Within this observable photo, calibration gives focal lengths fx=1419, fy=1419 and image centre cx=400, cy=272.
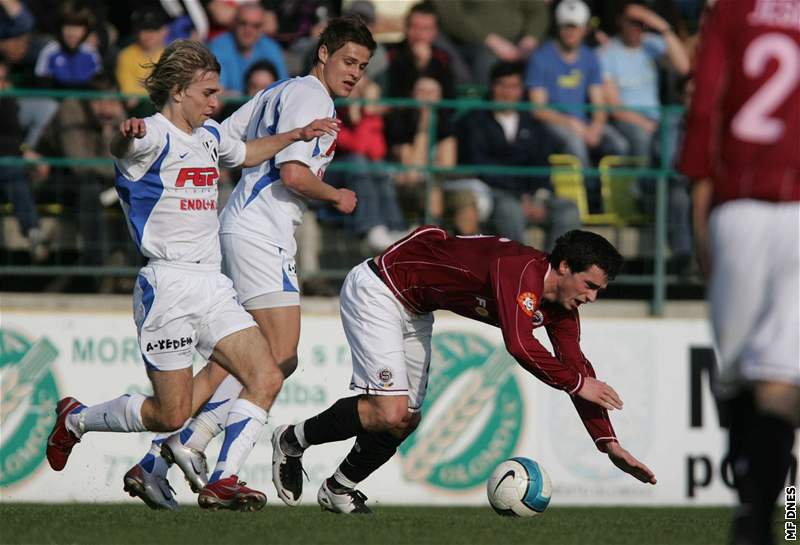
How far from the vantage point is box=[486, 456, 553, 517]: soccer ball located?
8.20 meters

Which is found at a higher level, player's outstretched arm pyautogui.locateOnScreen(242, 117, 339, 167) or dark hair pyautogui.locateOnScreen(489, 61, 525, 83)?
dark hair pyautogui.locateOnScreen(489, 61, 525, 83)

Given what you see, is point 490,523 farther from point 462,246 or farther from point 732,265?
point 732,265

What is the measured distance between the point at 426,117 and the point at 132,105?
101 inches

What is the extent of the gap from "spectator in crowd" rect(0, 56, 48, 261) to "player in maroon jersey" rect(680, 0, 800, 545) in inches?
316

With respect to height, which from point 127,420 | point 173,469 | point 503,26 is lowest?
point 173,469

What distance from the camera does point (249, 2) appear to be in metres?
13.1

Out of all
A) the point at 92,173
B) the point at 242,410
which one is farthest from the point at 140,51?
the point at 242,410

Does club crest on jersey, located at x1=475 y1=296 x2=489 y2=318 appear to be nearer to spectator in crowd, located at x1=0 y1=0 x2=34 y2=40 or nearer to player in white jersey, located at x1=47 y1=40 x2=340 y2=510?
player in white jersey, located at x1=47 y1=40 x2=340 y2=510

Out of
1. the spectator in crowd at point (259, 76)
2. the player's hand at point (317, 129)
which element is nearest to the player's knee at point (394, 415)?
the player's hand at point (317, 129)

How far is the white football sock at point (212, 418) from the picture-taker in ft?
26.6

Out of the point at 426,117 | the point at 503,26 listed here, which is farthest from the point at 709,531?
the point at 503,26

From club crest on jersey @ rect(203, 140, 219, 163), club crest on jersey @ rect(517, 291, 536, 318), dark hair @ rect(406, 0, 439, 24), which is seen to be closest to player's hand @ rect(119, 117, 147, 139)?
club crest on jersey @ rect(203, 140, 219, 163)

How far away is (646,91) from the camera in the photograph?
535 inches

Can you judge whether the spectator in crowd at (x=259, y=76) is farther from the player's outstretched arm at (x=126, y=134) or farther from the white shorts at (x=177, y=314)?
the player's outstretched arm at (x=126, y=134)
